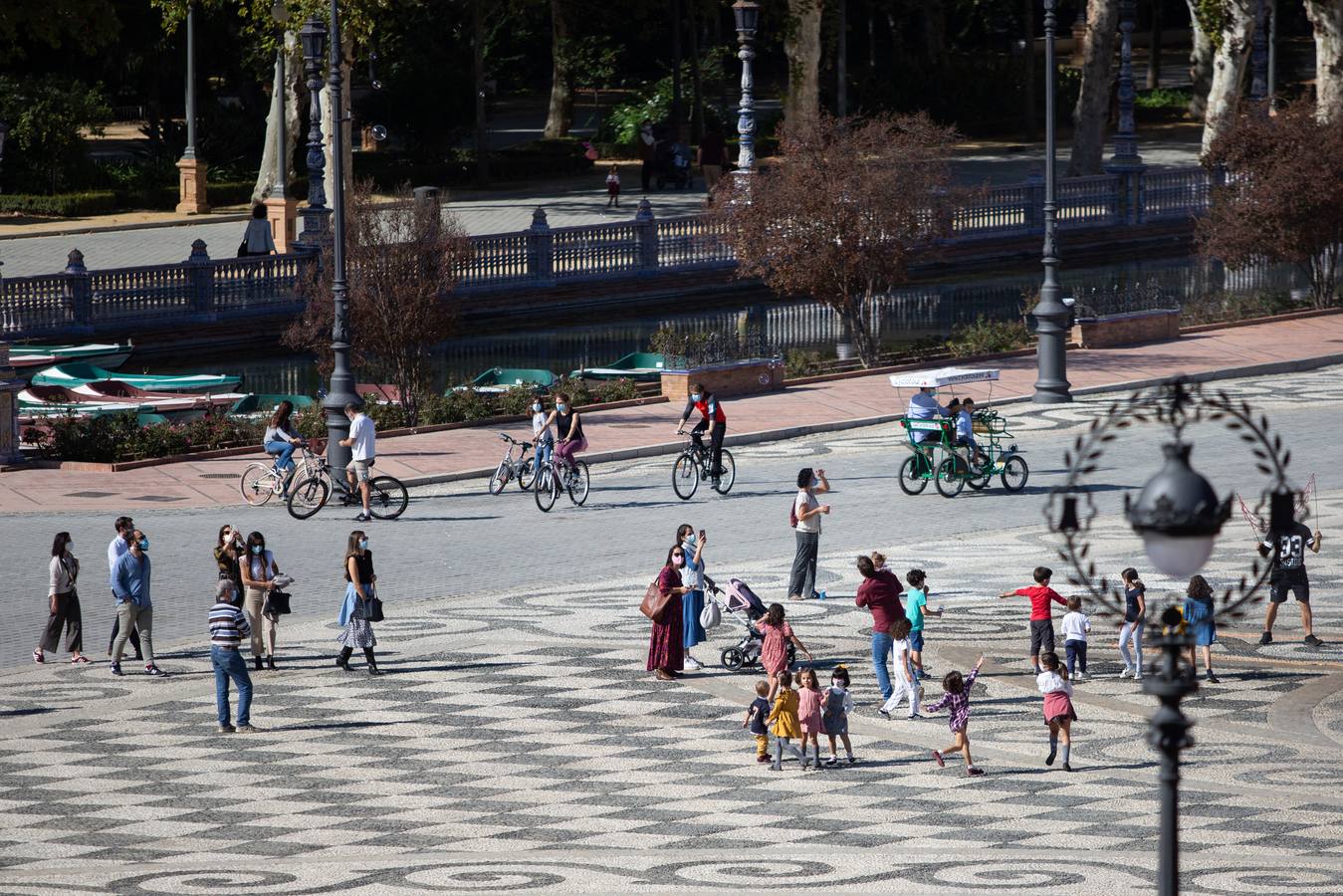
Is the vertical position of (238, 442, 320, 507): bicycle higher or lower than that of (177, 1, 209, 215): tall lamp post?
lower

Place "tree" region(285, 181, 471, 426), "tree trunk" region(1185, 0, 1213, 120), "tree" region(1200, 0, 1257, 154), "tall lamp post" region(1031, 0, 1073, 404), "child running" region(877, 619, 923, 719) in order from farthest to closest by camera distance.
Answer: "tree trunk" region(1185, 0, 1213, 120) < "tree" region(1200, 0, 1257, 154) < "tree" region(285, 181, 471, 426) < "tall lamp post" region(1031, 0, 1073, 404) < "child running" region(877, 619, 923, 719)

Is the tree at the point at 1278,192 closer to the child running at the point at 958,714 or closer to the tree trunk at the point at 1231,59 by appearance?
the tree trunk at the point at 1231,59

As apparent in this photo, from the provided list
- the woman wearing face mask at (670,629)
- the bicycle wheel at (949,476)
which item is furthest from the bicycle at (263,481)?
the woman wearing face mask at (670,629)

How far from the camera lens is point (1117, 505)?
2869 cm

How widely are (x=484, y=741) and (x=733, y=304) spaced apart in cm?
3480

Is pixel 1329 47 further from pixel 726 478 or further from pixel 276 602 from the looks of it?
pixel 276 602

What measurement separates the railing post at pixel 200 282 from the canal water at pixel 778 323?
0.93m

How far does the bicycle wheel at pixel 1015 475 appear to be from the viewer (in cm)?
2967

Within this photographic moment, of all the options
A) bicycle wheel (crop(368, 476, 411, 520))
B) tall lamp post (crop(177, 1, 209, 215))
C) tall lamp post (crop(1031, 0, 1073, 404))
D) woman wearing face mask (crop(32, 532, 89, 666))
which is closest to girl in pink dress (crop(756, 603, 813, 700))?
woman wearing face mask (crop(32, 532, 89, 666))

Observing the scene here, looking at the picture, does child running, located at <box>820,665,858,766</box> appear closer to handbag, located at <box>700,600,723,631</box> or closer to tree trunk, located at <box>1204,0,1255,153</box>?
handbag, located at <box>700,600,723,631</box>

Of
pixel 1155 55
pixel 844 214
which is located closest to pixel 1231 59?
pixel 844 214

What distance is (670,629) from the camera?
67.0ft

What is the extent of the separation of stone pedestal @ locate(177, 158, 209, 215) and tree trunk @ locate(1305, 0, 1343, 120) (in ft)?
94.3

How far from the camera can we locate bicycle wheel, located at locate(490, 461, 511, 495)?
30.0m
